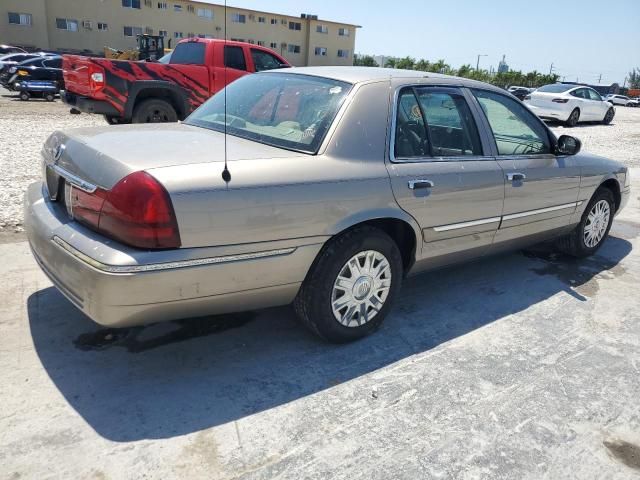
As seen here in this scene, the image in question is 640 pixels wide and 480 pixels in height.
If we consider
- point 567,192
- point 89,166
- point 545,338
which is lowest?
point 545,338

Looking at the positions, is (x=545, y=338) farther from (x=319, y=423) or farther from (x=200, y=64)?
(x=200, y=64)

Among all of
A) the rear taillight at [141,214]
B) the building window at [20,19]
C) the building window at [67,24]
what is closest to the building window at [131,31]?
the building window at [67,24]

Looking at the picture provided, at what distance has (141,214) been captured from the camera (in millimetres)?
2416

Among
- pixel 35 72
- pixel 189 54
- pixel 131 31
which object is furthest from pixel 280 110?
pixel 131 31

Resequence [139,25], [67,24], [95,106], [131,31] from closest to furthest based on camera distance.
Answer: [95,106] < [67,24] < [131,31] < [139,25]

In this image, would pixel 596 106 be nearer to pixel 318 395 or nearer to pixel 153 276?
pixel 318 395

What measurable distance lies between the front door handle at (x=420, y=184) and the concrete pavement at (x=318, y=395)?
0.97 m

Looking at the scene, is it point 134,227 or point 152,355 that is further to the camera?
point 152,355

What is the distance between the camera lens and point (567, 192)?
454 centimetres

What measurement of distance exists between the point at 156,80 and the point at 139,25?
147 ft

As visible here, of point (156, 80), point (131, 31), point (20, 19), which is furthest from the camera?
point (131, 31)

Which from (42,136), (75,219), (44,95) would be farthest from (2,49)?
(75,219)

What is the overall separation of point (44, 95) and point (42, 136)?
11.3 meters

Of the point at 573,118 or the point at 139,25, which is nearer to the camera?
the point at 573,118
